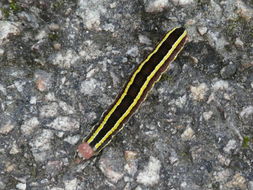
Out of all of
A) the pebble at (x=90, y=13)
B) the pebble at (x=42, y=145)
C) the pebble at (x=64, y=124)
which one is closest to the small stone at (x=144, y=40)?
the pebble at (x=90, y=13)

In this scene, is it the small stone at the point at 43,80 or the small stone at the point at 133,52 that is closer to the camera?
the small stone at the point at 43,80

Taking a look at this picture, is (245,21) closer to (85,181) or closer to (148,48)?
(148,48)

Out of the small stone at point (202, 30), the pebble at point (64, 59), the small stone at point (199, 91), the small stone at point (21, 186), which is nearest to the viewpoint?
the small stone at point (21, 186)

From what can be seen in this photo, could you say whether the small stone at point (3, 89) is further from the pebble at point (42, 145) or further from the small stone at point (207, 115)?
the small stone at point (207, 115)

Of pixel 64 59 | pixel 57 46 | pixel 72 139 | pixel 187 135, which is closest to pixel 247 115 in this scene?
pixel 187 135

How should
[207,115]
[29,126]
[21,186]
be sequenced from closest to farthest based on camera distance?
[21,186]
[29,126]
[207,115]

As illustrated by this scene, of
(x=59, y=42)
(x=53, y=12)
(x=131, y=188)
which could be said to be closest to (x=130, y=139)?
(x=131, y=188)

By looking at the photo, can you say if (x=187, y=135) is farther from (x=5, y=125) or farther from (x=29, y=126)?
(x=5, y=125)
